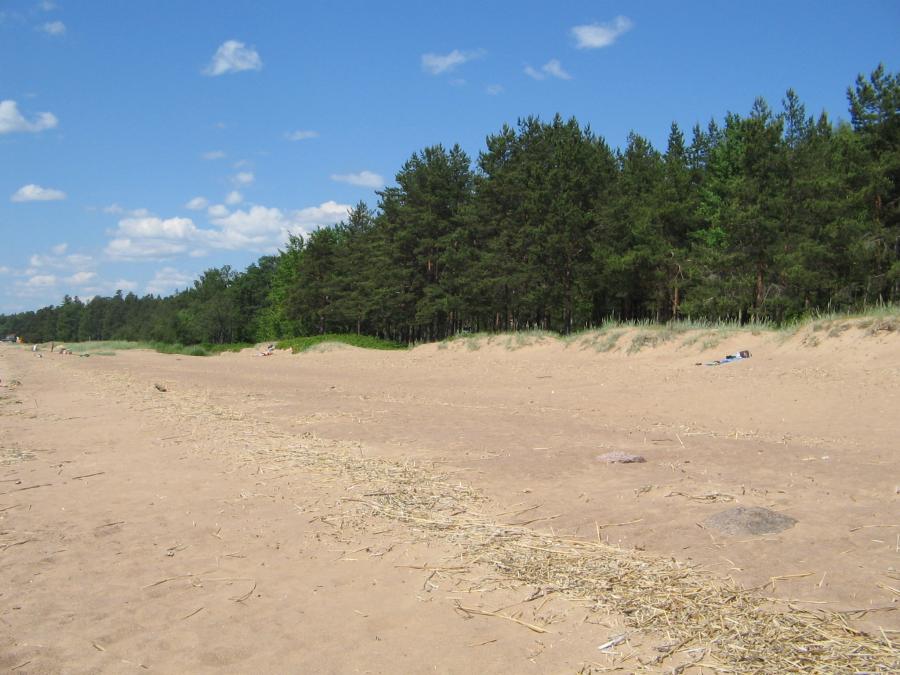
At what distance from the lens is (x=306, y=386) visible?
18906 millimetres

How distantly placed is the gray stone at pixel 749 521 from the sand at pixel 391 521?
11cm

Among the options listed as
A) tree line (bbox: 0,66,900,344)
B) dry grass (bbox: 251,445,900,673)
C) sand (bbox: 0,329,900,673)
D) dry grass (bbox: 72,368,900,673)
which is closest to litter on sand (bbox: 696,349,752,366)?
sand (bbox: 0,329,900,673)

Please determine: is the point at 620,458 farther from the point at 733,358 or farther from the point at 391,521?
the point at 733,358

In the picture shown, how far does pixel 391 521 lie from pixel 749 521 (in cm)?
300

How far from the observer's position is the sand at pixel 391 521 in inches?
147

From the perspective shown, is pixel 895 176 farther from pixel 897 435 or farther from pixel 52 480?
pixel 52 480

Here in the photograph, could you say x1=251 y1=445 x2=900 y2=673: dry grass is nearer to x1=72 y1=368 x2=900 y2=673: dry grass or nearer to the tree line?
x1=72 y1=368 x2=900 y2=673: dry grass

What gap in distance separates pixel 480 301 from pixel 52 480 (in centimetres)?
3168

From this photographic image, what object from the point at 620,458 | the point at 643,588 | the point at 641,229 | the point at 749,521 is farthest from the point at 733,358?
the point at 641,229

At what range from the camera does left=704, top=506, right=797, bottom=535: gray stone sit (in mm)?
5215

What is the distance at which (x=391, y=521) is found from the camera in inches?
230

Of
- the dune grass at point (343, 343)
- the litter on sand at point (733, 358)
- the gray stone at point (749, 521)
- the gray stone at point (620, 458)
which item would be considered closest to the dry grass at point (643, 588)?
the gray stone at point (749, 521)

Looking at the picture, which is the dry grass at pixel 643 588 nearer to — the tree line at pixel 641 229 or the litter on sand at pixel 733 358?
the litter on sand at pixel 733 358

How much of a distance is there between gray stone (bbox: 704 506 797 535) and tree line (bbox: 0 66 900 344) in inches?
820
